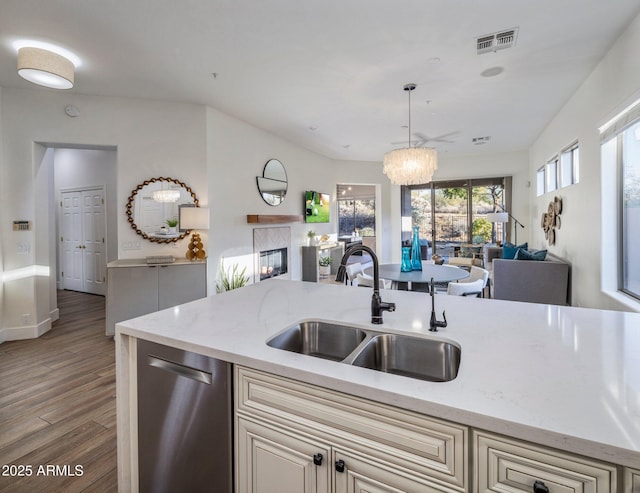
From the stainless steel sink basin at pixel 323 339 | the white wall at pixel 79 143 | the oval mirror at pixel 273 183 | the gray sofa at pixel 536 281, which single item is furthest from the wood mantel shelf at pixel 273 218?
the stainless steel sink basin at pixel 323 339

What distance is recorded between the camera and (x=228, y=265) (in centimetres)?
465

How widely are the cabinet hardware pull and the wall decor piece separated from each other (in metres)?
5.08

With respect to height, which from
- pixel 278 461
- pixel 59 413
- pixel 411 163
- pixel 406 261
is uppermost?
pixel 411 163

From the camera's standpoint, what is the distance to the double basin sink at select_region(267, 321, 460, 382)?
120cm

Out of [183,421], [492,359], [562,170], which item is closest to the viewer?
[492,359]

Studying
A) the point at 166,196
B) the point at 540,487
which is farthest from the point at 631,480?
the point at 166,196

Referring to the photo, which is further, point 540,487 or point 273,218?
point 273,218

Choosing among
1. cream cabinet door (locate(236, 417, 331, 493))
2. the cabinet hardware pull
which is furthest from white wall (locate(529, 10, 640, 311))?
cream cabinet door (locate(236, 417, 331, 493))

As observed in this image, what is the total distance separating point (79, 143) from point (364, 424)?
177 inches

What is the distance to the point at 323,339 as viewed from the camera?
149 cm

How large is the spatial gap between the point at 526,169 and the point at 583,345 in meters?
7.35

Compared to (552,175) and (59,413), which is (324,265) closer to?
(552,175)

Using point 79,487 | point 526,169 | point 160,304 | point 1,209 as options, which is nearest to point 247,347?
point 79,487

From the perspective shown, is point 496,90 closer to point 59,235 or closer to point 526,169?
point 526,169
